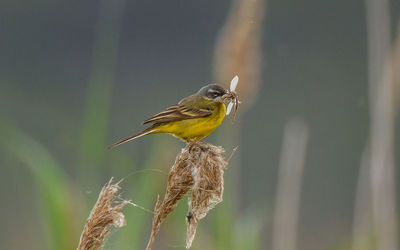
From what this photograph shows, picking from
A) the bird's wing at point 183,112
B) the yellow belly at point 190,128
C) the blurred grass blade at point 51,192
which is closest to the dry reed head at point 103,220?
the bird's wing at point 183,112

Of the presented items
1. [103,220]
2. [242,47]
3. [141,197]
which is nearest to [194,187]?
[103,220]

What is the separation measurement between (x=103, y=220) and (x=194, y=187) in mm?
373

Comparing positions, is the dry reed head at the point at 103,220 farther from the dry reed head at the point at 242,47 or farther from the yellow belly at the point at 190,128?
the dry reed head at the point at 242,47

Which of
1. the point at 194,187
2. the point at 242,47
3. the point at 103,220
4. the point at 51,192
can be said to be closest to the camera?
the point at 103,220

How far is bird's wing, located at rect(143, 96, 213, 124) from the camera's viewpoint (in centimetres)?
359

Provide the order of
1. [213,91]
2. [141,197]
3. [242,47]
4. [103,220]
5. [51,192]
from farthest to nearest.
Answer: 1. [242,47]
2. [141,197]
3. [51,192]
4. [213,91]
5. [103,220]

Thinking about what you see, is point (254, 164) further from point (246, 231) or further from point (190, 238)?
point (190, 238)

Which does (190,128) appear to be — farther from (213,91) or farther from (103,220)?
(103,220)

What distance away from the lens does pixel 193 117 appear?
3709mm

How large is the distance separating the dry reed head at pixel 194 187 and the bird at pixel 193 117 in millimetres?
712

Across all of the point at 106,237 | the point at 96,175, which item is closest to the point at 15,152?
the point at 96,175

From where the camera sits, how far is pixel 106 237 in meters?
2.57

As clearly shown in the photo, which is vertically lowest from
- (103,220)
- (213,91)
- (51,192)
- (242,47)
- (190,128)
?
(103,220)

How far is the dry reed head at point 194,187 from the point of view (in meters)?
2.74
